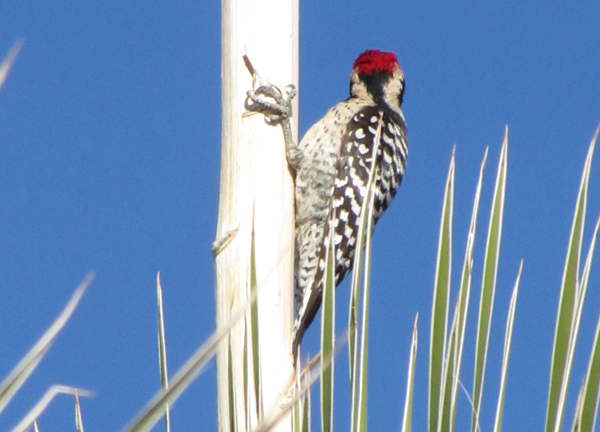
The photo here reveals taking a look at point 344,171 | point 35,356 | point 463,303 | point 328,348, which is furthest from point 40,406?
point 344,171

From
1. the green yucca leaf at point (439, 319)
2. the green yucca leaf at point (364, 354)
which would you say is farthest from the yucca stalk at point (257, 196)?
the green yucca leaf at point (439, 319)

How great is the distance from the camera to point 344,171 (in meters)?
5.61

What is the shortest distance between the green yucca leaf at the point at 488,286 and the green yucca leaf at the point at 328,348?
0.25m

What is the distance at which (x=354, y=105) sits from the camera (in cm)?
620

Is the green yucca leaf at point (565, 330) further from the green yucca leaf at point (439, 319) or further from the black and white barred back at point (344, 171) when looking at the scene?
the black and white barred back at point (344, 171)

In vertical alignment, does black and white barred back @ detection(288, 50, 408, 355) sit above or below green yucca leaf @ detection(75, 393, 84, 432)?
above

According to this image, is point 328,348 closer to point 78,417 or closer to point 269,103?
point 78,417

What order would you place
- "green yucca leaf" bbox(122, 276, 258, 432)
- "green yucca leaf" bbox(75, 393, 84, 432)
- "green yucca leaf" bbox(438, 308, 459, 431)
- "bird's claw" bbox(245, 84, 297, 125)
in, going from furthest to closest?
"bird's claw" bbox(245, 84, 297, 125) < "green yucca leaf" bbox(75, 393, 84, 432) < "green yucca leaf" bbox(438, 308, 459, 431) < "green yucca leaf" bbox(122, 276, 258, 432)

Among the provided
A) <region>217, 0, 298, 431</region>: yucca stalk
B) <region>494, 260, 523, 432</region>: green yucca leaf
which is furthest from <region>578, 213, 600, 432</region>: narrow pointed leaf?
<region>217, 0, 298, 431</region>: yucca stalk

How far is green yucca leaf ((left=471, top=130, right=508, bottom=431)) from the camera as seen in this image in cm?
155

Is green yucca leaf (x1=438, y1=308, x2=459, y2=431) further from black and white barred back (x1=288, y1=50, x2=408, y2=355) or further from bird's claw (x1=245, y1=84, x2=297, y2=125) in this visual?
black and white barred back (x1=288, y1=50, x2=408, y2=355)

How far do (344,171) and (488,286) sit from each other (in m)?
3.98

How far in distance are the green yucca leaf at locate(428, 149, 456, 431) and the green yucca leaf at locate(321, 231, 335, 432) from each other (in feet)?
0.59

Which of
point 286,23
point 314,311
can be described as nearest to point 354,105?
point 314,311
